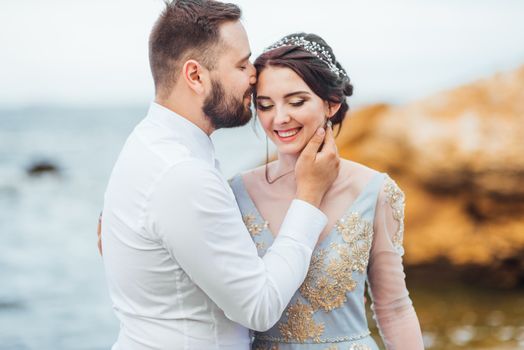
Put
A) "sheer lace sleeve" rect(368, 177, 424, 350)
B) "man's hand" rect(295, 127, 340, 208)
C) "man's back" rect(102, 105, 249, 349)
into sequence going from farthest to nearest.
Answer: "sheer lace sleeve" rect(368, 177, 424, 350) → "man's hand" rect(295, 127, 340, 208) → "man's back" rect(102, 105, 249, 349)

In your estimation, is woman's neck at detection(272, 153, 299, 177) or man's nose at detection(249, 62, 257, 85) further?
woman's neck at detection(272, 153, 299, 177)

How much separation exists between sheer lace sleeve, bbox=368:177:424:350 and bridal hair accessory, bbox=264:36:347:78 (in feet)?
1.69

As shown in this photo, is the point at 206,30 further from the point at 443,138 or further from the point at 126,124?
the point at 126,124

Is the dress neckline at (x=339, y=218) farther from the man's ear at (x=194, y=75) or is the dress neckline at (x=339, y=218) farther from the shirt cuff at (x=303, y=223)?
the man's ear at (x=194, y=75)

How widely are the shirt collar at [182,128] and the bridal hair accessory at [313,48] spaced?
1.97 feet

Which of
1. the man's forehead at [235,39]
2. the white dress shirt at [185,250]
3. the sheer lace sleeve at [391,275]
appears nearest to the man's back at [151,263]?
the white dress shirt at [185,250]

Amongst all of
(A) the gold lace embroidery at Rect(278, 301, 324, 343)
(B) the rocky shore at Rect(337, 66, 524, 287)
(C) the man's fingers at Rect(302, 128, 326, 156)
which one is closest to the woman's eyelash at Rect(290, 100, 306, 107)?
(C) the man's fingers at Rect(302, 128, 326, 156)

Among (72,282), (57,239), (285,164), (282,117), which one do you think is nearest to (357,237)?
(285,164)

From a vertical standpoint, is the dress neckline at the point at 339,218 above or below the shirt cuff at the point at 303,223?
below

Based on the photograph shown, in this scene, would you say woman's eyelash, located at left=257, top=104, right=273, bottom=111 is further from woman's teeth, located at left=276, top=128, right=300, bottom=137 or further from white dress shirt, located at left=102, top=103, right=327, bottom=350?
white dress shirt, located at left=102, top=103, right=327, bottom=350

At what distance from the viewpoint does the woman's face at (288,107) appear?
9.83 ft

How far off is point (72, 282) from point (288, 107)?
1205 centimetres

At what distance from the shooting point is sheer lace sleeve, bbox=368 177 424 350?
10.1ft

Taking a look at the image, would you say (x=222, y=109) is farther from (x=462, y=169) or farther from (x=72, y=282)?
(x=72, y=282)
